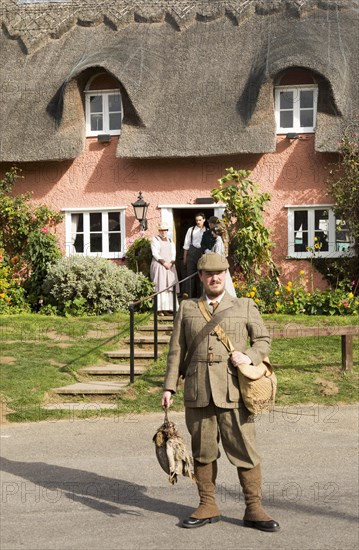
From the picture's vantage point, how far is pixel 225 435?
668 centimetres

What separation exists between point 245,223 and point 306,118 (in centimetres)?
293

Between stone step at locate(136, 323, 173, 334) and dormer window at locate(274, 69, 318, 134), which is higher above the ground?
dormer window at locate(274, 69, 318, 134)

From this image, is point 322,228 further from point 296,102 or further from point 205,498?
point 205,498

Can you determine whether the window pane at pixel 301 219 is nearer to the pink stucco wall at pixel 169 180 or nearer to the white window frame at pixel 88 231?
the pink stucco wall at pixel 169 180

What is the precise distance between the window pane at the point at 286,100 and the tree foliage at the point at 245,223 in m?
2.06

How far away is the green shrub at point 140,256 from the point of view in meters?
19.8

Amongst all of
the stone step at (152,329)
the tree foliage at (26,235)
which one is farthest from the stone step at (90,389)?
the tree foliage at (26,235)

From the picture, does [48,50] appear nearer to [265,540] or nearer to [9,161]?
[9,161]

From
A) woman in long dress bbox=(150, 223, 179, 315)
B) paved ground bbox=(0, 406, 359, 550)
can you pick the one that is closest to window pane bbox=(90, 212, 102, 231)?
woman in long dress bbox=(150, 223, 179, 315)

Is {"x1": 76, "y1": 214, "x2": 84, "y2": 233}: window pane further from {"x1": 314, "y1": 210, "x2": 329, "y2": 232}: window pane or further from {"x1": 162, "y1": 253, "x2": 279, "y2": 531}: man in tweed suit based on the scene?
{"x1": 162, "y1": 253, "x2": 279, "y2": 531}: man in tweed suit

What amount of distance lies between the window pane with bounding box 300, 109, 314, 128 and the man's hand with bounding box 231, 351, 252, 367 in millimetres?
13912

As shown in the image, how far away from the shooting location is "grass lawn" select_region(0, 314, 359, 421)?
11328 millimetres

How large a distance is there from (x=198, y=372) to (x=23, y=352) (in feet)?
25.5

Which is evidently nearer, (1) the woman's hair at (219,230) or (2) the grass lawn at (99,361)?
(2) the grass lawn at (99,361)
